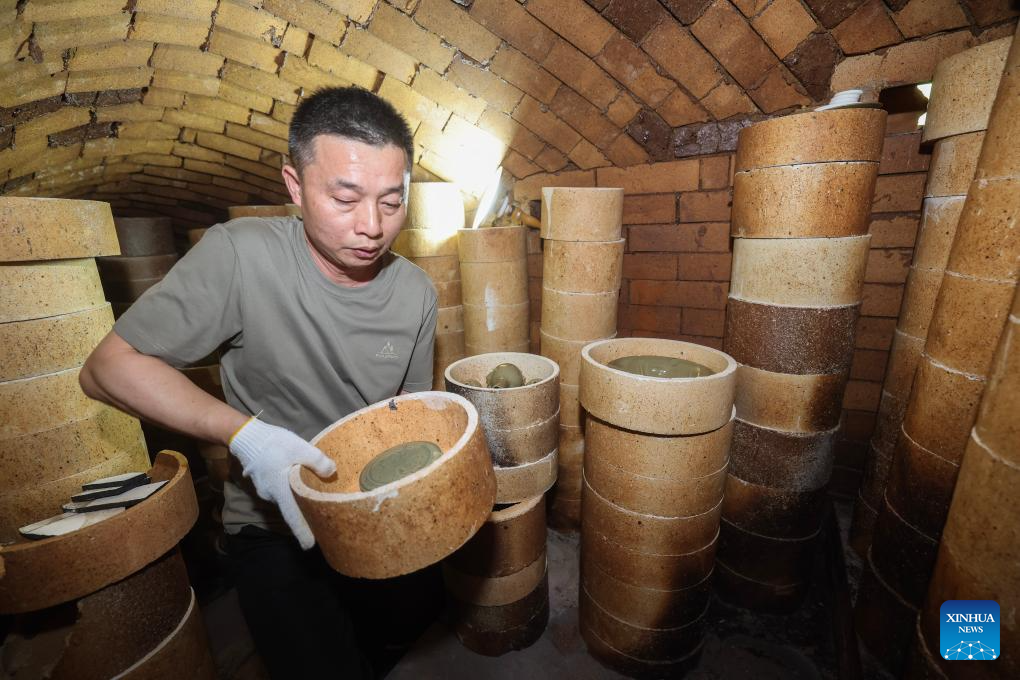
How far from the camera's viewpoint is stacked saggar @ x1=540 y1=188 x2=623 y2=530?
118 inches

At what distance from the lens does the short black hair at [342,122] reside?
5.30ft

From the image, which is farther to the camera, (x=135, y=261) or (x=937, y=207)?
(x=135, y=261)

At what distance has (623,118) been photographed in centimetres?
311

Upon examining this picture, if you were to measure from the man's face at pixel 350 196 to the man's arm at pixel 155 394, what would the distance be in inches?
29.1

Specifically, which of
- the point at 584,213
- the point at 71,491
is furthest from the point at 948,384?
the point at 71,491

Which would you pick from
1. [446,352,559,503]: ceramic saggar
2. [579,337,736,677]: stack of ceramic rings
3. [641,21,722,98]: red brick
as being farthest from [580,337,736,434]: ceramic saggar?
[641,21,722,98]: red brick

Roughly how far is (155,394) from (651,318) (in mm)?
3314

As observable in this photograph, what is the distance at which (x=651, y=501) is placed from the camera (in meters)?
2.23

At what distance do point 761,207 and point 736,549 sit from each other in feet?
7.15

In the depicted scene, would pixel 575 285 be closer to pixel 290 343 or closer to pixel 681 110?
pixel 681 110

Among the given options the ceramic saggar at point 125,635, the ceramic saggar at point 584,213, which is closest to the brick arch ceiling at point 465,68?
the ceramic saggar at point 584,213

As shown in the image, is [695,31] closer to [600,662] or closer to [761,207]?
[761,207]

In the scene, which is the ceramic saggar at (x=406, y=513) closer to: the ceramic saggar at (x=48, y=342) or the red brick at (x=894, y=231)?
the ceramic saggar at (x=48, y=342)

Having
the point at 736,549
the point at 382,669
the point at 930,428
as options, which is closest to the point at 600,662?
the point at 736,549
